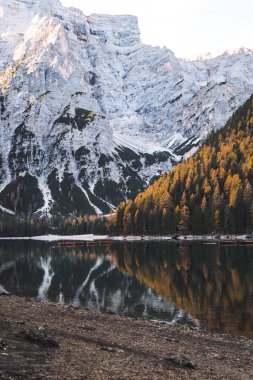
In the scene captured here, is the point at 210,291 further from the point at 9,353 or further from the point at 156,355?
the point at 9,353

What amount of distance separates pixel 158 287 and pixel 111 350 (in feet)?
134

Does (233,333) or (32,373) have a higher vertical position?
(32,373)

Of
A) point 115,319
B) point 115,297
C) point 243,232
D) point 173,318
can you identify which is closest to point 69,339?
point 115,319

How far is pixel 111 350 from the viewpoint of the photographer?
97.6 ft

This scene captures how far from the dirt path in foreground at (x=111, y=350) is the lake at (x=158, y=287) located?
251 inches

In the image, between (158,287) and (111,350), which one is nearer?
(111,350)

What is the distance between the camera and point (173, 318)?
4797 centimetres

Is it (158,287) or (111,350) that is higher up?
(111,350)

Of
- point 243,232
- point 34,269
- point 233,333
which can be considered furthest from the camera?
point 243,232

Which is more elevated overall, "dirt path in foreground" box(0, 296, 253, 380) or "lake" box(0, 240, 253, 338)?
"dirt path in foreground" box(0, 296, 253, 380)

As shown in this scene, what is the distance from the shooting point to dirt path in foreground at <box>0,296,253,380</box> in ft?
76.7

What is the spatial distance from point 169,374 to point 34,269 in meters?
83.8

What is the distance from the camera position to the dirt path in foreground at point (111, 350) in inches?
921

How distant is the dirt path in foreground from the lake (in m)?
6.37
